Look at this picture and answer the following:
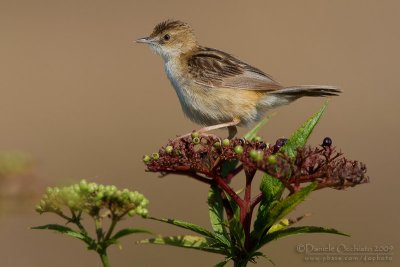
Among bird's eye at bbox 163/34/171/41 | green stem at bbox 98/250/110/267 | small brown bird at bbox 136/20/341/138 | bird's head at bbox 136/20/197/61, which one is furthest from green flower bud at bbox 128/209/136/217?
bird's eye at bbox 163/34/171/41

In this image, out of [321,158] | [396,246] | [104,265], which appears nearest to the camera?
[104,265]

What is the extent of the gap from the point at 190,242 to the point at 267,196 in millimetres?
367

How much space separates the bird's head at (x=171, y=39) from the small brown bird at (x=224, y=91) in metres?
0.50

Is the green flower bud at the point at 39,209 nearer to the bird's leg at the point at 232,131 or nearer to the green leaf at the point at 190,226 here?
the green leaf at the point at 190,226

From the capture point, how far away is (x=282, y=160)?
2.69 metres

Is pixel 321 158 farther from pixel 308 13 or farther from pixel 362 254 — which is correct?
pixel 308 13

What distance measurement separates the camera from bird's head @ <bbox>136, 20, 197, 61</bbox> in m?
7.39

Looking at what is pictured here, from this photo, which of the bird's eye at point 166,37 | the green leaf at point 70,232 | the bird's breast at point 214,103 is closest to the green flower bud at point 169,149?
the green leaf at point 70,232

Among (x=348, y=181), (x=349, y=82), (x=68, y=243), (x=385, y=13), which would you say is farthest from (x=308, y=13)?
(x=348, y=181)

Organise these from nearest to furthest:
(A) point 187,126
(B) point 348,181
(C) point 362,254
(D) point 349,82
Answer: (B) point 348,181 → (C) point 362,254 → (A) point 187,126 → (D) point 349,82

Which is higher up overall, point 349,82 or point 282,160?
point 349,82

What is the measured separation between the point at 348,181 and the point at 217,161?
21.0 inches

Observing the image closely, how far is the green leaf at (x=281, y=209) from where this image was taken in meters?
2.57

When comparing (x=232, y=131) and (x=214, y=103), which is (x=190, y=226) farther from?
(x=232, y=131)
